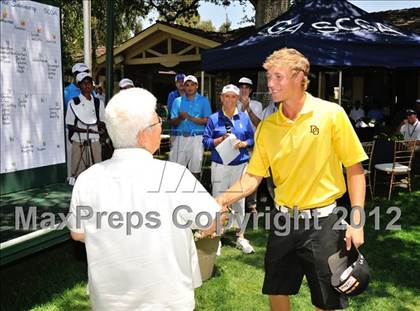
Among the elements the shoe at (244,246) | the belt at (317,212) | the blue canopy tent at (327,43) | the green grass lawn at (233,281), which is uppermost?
the blue canopy tent at (327,43)

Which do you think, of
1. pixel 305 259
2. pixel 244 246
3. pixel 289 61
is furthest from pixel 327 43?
pixel 305 259

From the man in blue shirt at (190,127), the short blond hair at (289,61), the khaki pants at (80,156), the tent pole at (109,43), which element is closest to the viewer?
the short blond hair at (289,61)

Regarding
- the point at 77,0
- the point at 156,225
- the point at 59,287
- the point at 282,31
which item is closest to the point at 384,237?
the point at 282,31

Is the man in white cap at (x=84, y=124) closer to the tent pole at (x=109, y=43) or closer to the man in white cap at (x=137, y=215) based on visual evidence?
the tent pole at (x=109, y=43)

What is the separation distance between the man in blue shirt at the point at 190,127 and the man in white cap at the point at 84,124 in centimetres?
117

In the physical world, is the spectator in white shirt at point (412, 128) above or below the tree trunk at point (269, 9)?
below

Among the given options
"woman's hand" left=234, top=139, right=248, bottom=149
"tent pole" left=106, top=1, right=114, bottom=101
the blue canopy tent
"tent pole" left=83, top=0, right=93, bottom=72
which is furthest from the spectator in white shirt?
"tent pole" left=106, top=1, right=114, bottom=101

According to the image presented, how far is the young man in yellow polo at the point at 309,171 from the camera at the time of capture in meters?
2.56

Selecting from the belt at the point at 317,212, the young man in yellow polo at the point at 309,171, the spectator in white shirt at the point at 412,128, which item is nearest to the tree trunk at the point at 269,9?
the spectator in white shirt at the point at 412,128

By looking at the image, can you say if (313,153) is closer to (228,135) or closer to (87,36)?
(228,135)

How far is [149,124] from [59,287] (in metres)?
2.75

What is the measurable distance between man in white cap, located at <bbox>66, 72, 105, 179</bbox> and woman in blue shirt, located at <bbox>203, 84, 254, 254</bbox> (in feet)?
5.38

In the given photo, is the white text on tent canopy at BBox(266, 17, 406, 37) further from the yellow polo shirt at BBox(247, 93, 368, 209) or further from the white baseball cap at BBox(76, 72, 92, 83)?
the yellow polo shirt at BBox(247, 93, 368, 209)

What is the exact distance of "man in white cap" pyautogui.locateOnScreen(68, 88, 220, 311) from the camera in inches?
71.6
